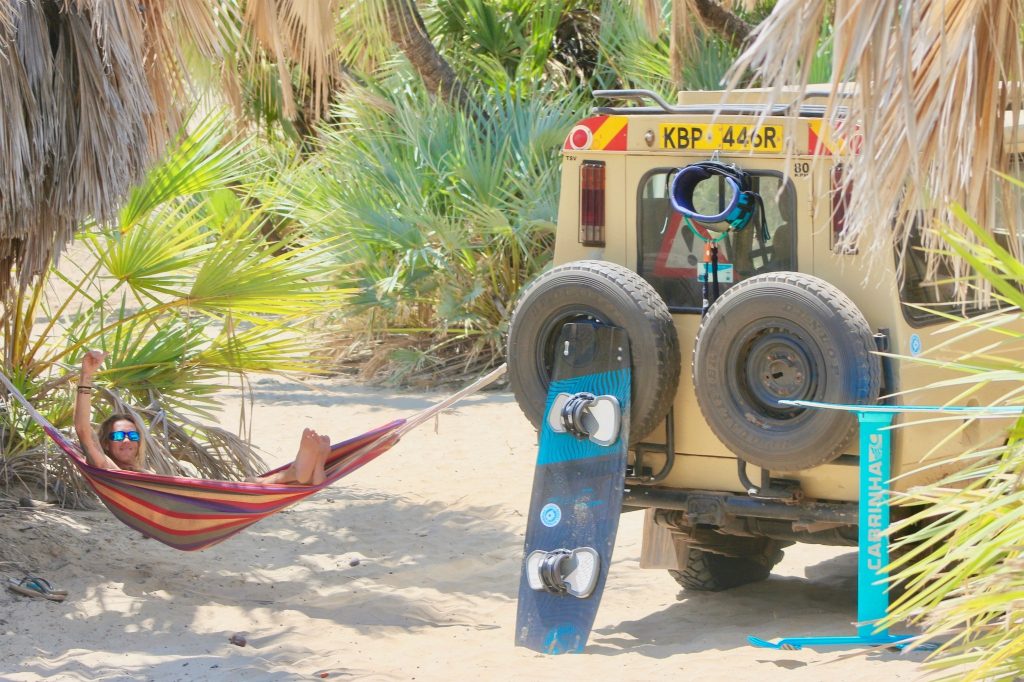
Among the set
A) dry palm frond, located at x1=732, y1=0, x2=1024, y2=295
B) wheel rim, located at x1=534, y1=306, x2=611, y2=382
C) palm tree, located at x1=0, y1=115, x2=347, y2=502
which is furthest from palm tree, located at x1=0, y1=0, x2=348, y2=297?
dry palm frond, located at x1=732, y1=0, x2=1024, y2=295

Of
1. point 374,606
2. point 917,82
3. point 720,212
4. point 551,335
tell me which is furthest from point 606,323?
point 917,82

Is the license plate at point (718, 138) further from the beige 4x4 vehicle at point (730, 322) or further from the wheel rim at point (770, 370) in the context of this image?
the wheel rim at point (770, 370)

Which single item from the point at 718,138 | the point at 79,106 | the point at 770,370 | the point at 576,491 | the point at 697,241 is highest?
the point at 79,106

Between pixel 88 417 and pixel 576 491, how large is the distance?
2.47m

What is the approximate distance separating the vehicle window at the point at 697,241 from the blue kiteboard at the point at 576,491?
49cm

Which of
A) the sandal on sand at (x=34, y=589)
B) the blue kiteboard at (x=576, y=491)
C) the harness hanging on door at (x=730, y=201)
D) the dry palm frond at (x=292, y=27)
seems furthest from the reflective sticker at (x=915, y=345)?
the sandal on sand at (x=34, y=589)

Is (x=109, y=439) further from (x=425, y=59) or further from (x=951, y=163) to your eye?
(x=425, y=59)

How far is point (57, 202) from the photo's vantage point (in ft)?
18.8

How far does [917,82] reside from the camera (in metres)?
3.07

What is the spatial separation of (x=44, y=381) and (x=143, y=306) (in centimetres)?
71

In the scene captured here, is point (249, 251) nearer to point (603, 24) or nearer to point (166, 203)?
point (166, 203)

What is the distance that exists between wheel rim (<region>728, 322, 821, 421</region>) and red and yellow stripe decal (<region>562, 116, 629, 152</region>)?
1.16 m

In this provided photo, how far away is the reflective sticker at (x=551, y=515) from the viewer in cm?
536

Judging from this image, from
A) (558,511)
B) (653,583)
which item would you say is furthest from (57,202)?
(653,583)
